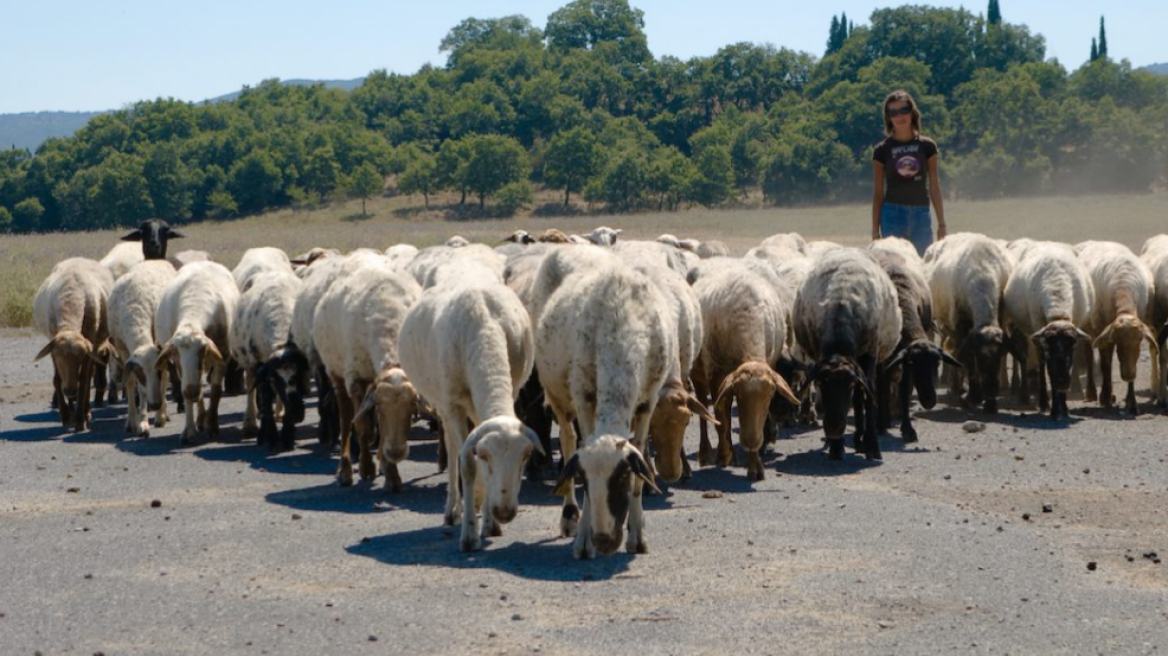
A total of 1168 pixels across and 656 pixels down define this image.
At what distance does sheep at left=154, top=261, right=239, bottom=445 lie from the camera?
1562cm

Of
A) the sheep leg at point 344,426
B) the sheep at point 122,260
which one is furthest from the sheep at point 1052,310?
the sheep at point 122,260

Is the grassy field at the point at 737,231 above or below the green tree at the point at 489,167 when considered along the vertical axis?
below

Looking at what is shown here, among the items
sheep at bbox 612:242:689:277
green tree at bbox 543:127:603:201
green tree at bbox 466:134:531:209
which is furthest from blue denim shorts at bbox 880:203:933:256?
green tree at bbox 543:127:603:201

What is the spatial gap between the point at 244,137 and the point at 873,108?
5184 centimetres

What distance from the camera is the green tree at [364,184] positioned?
104m

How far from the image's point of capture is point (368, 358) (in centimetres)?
1276

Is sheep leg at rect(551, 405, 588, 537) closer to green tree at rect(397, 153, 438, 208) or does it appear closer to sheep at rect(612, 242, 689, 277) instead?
sheep at rect(612, 242, 689, 277)

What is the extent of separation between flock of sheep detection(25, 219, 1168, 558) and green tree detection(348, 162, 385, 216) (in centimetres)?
8308

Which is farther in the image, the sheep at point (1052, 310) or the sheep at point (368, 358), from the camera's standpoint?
the sheep at point (1052, 310)

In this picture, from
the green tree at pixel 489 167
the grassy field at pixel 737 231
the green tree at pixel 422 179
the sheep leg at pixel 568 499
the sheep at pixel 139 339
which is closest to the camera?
the sheep leg at pixel 568 499

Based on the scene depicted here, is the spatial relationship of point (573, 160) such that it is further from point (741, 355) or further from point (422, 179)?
point (741, 355)

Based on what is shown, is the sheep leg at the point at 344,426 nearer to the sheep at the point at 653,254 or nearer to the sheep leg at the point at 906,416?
the sheep at the point at 653,254

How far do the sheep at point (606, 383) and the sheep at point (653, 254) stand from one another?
11.9ft

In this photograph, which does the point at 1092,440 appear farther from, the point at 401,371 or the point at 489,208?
the point at 489,208
